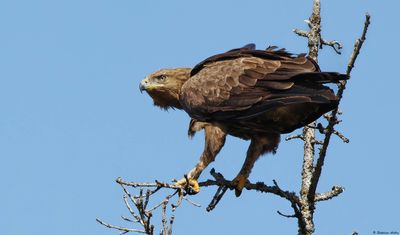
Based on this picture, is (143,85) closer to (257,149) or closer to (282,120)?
(257,149)

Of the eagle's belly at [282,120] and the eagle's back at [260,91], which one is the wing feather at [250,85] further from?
the eagle's belly at [282,120]

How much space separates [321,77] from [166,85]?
261 cm

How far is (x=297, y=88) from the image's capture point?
7.70m

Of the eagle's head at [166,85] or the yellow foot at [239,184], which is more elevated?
the eagle's head at [166,85]

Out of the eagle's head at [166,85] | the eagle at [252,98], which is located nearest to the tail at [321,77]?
the eagle at [252,98]

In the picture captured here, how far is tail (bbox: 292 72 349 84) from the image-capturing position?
7.15 m

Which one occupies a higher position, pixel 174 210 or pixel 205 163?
pixel 205 163

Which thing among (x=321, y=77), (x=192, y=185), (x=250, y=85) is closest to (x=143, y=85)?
(x=192, y=185)

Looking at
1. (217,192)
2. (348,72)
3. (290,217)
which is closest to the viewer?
(348,72)

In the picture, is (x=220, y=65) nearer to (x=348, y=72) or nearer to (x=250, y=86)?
(x=250, y=86)

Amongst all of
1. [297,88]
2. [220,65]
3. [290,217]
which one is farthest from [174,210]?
[220,65]

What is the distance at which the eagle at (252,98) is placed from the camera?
304 inches

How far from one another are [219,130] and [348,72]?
9.54 feet

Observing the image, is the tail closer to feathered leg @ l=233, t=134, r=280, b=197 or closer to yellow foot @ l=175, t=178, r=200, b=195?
feathered leg @ l=233, t=134, r=280, b=197
